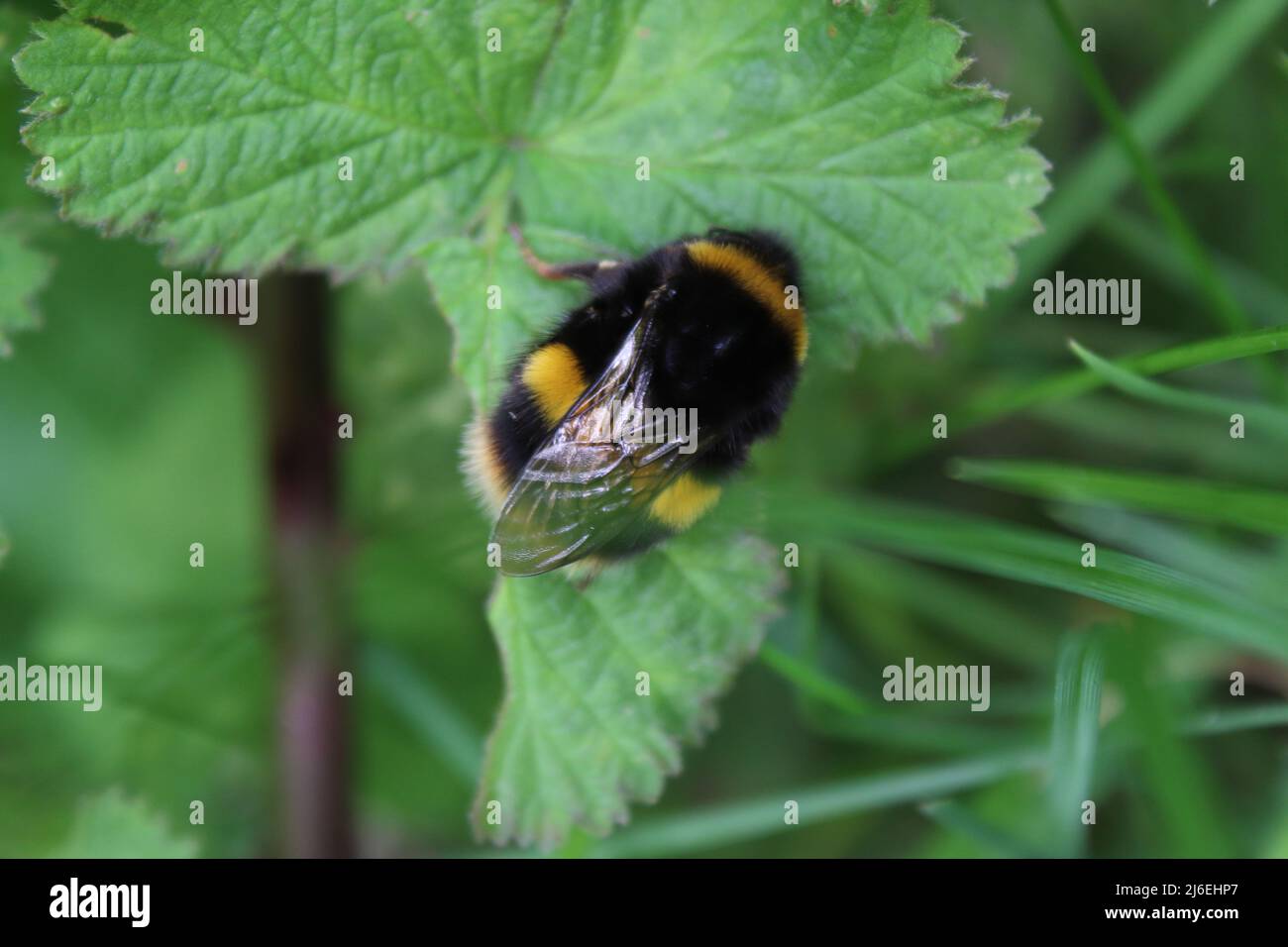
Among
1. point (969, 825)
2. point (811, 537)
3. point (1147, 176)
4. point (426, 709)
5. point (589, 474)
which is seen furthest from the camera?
point (426, 709)

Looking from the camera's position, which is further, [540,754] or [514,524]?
[540,754]

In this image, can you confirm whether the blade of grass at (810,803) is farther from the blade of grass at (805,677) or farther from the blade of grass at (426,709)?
the blade of grass at (426,709)

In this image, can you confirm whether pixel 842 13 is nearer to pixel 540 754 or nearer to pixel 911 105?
pixel 911 105

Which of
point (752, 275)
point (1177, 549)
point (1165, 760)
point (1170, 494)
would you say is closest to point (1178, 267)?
point (1177, 549)

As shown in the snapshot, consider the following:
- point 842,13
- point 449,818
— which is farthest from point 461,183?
point 449,818

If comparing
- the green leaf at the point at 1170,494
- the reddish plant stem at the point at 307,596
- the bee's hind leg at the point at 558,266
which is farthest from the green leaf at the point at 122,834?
the green leaf at the point at 1170,494

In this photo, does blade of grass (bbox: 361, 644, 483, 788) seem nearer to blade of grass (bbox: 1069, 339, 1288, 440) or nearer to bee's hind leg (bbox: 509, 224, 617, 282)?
bee's hind leg (bbox: 509, 224, 617, 282)

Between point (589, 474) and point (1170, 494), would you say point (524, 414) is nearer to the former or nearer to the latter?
point (589, 474)
